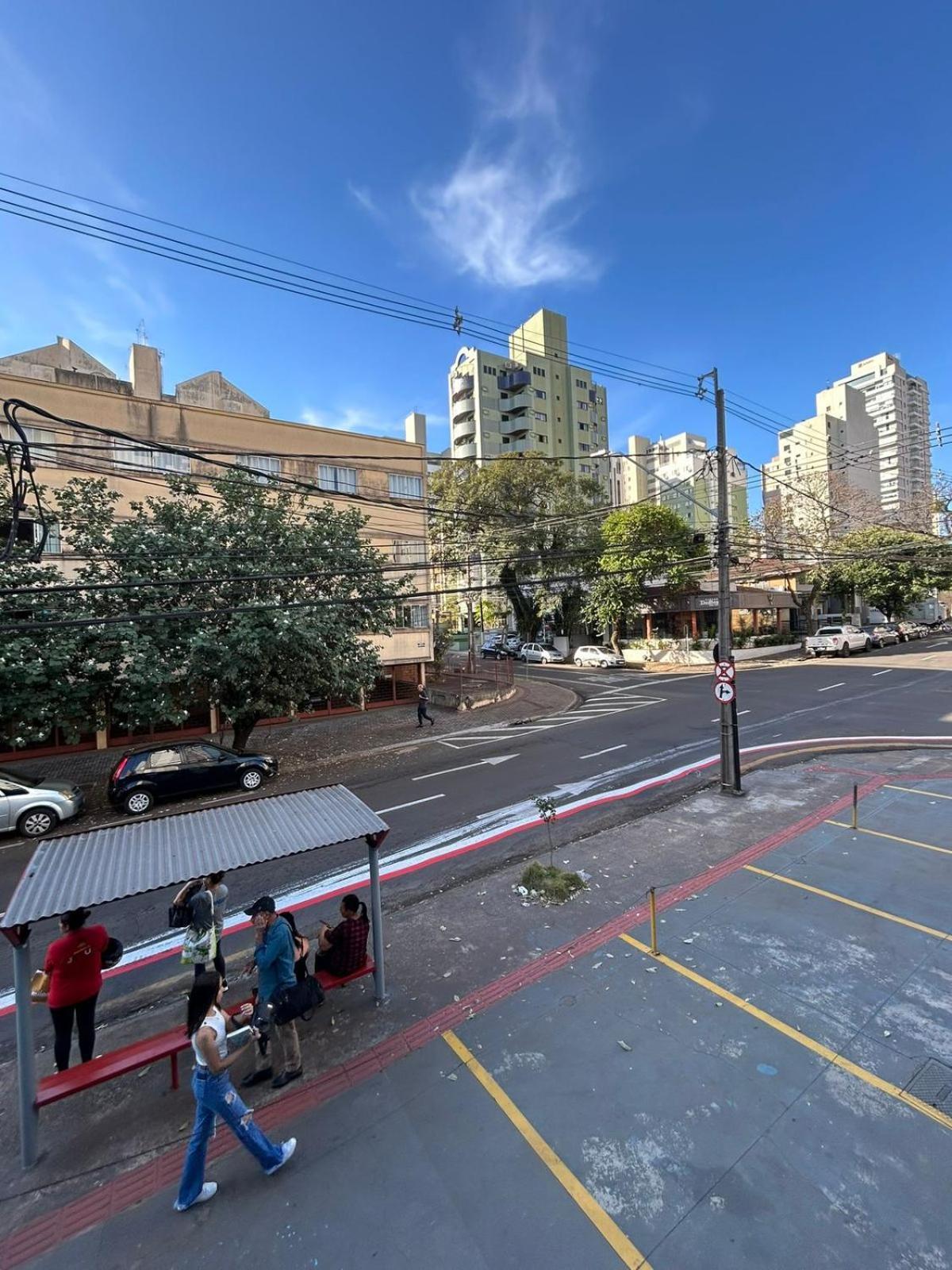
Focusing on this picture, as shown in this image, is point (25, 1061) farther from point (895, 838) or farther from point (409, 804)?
point (895, 838)

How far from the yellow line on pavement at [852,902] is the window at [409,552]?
68.5ft

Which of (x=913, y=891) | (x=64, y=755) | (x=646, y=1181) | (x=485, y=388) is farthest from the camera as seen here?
(x=485, y=388)

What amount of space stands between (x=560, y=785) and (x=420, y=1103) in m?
8.66

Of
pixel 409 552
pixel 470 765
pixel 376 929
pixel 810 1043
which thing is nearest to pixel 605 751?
pixel 470 765

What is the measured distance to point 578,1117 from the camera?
3965 mm

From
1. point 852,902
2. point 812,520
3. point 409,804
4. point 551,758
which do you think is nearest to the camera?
point 852,902

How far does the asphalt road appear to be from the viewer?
8.28 meters

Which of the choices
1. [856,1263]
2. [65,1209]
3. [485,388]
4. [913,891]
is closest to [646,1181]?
[856,1263]

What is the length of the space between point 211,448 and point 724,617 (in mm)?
20500

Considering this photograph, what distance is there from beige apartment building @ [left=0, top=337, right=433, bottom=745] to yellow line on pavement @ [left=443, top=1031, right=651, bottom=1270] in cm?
1342

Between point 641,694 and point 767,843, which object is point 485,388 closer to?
point 641,694

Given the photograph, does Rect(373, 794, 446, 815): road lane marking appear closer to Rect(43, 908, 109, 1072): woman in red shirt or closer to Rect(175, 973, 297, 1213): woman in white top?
Rect(43, 908, 109, 1072): woman in red shirt

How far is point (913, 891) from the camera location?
6980mm

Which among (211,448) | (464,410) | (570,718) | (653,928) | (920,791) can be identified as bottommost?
(570,718)
